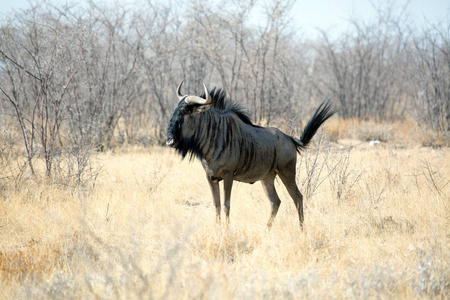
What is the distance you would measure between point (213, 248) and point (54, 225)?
2.36 meters

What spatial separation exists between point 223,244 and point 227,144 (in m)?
1.21

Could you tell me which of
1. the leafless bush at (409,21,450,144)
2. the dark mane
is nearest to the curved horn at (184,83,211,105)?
the dark mane

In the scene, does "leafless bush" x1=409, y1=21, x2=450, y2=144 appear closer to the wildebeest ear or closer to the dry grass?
the dry grass

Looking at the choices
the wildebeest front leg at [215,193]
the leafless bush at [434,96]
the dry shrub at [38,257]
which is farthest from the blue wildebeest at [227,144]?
the leafless bush at [434,96]

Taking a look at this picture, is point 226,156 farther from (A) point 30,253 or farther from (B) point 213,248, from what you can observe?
(A) point 30,253

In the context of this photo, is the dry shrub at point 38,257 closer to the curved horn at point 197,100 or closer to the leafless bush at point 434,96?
the curved horn at point 197,100

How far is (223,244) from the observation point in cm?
402

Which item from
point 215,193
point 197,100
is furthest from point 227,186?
point 197,100

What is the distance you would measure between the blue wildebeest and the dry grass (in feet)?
2.07

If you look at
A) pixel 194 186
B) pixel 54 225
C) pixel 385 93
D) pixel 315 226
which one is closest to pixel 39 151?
pixel 54 225

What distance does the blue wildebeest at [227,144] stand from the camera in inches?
174

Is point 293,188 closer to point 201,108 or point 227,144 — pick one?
point 227,144

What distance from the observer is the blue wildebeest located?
443 cm

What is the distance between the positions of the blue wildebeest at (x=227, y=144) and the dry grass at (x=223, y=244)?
63 cm
